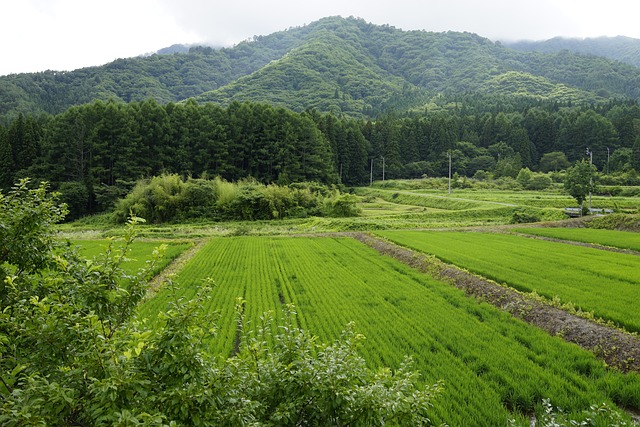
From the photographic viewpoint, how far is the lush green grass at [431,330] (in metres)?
6.60

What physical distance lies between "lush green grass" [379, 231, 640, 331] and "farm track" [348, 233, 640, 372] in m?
0.64

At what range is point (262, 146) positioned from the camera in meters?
63.3

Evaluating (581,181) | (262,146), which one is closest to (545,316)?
(581,181)

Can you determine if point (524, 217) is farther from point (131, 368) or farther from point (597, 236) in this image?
point (131, 368)

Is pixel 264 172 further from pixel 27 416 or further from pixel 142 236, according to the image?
pixel 27 416

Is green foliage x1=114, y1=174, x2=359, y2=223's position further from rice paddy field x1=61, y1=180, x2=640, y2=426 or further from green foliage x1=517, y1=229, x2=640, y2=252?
green foliage x1=517, y1=229, x2=640, y2=252

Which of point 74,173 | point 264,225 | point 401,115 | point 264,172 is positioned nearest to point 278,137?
point 264,172


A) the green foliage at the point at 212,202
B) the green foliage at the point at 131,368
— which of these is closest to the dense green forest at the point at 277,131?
the green foliage at the point at 212,202

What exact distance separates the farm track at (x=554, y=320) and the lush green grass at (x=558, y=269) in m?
0.64

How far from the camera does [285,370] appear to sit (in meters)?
3.62

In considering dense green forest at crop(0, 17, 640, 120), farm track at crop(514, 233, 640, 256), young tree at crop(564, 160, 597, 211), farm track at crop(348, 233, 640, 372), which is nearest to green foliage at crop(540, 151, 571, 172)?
young tree at crop(564, 160, 597, 211)

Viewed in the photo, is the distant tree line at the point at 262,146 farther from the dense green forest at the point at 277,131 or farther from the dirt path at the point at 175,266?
the dirt path at the point at 175,266

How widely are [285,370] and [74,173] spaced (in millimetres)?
62470

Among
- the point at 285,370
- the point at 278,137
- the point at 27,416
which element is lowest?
the point at 285,370
